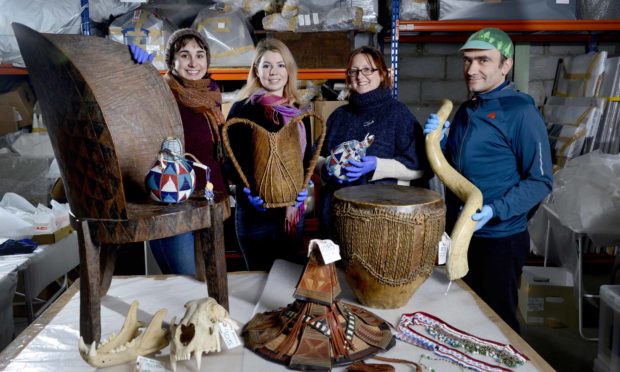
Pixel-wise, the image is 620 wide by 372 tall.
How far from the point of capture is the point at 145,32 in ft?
10.8

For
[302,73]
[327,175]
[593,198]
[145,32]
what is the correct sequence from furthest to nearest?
1. [302,73]
2. [145,32]
3. [593,198]
4. [327,175]

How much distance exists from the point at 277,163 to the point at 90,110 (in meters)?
0.66

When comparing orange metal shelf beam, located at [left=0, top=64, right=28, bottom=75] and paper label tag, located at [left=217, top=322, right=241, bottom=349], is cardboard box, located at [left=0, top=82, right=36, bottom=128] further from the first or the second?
paper label tag, located at [left=217, top=322, right=241, bottom=349]

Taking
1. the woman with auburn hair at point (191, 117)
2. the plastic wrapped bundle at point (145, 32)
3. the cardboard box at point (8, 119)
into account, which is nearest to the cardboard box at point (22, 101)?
the cardboard box at point (8, 119)

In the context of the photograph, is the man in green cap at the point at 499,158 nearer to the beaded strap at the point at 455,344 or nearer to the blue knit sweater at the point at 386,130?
the blue knit sweater at the point at 386,130

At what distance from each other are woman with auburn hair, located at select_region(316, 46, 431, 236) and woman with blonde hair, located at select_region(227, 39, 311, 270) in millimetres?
154

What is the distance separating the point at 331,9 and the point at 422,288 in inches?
88.4

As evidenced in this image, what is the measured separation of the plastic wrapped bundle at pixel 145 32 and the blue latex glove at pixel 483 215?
234 cm

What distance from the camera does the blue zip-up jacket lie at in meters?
1.79

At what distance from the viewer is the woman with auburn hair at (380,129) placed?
194 cm

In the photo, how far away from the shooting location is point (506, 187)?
1854 millimetres

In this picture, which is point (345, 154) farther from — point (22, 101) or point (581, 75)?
point (22, 101)

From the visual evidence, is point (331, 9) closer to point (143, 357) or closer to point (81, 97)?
point (81, 97)

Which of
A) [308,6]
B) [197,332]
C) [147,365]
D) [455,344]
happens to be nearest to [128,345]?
[147,365]
